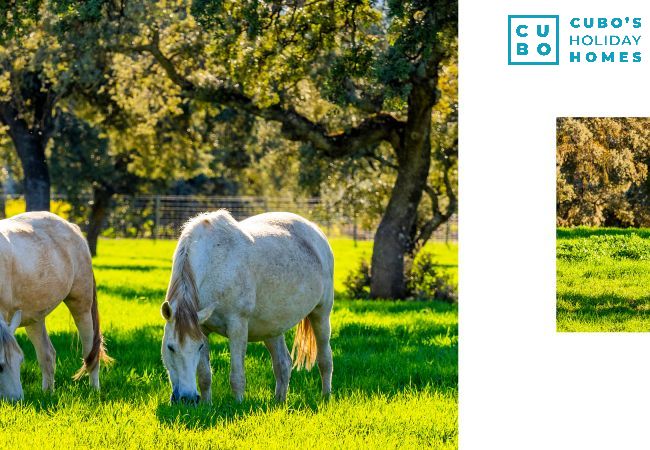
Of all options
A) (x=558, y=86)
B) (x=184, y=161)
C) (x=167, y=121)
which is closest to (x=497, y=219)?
(x=558, y=86)

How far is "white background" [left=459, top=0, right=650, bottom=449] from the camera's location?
654cm

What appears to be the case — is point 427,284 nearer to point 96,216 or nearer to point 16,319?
point 16,319

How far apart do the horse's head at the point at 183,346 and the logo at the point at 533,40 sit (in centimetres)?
321

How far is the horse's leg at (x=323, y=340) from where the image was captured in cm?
952

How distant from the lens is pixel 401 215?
19703 millimetres

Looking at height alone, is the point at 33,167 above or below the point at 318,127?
below

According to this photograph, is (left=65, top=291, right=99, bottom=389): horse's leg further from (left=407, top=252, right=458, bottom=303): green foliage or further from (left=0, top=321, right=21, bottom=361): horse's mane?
(left=407, top=252, right=458, bottom=303): green foliage

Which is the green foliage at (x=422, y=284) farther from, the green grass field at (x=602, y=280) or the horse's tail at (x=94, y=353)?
the green grass field at (x=602, y=280)

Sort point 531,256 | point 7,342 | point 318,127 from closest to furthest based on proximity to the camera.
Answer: point 531,256 → point 7,342 → point 318,127

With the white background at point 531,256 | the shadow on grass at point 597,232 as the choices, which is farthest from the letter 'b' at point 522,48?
the shadow on grass at point 597,232

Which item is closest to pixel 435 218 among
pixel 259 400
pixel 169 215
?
pixel 259 400

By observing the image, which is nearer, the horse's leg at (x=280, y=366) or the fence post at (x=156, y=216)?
the horse's leg at (x=280, y=366)

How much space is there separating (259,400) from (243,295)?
1070mm

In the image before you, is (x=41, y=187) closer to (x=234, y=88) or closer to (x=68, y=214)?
(x=234, y=88)
